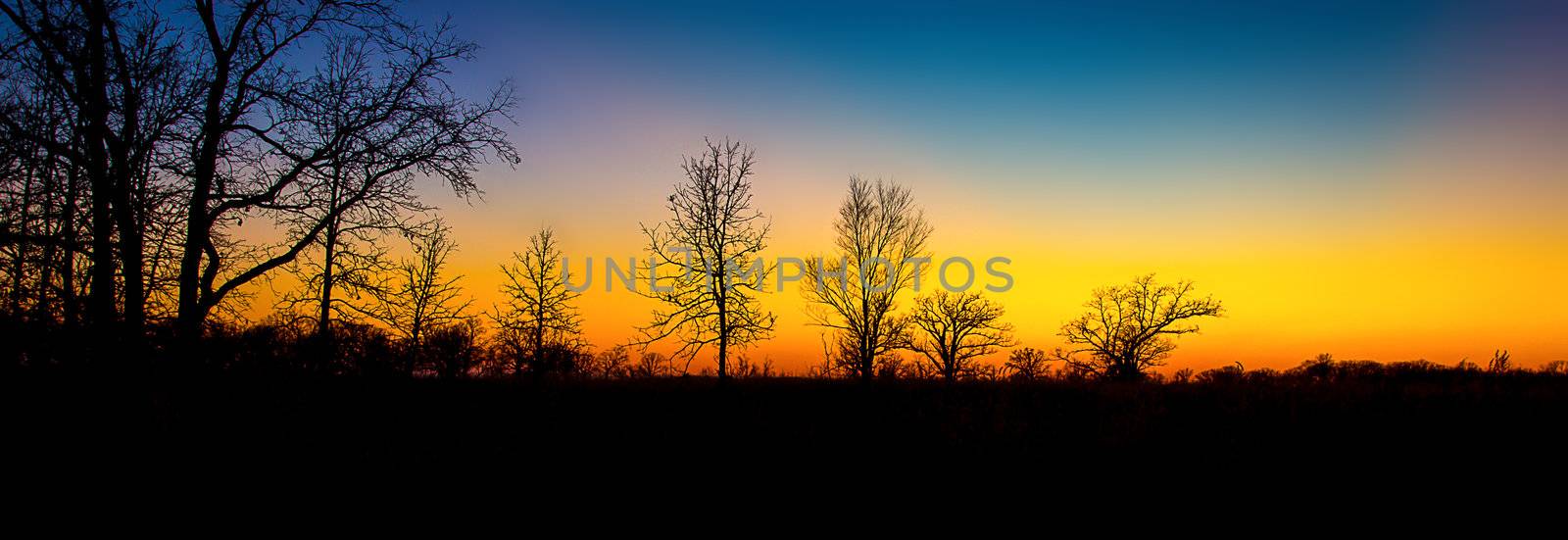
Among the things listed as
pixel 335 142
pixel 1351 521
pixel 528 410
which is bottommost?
pixel 1351 521

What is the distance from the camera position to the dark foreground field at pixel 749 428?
27.0ft

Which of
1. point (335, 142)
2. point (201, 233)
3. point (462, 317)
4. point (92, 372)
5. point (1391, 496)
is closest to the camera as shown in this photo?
point (1391, 496)

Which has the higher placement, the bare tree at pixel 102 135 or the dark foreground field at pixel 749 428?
the bare tree at pixel 102 135

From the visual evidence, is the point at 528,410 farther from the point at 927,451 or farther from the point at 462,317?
the point at 462,317

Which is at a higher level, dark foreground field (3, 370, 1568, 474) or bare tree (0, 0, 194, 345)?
bare tree (0, 0, 194, 345)

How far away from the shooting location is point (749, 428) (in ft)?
31.9

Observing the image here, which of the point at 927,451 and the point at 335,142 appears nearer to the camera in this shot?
the point at 927,451

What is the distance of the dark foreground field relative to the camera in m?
8.23

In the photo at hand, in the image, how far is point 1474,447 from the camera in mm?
8891

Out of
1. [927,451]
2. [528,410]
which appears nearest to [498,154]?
[528,410]

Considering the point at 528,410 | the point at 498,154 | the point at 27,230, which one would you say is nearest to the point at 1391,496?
the point at 528,410

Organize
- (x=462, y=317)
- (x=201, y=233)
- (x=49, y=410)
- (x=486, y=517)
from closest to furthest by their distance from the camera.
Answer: (x=486, y=517) < (x=49, y=410) < (x=201, y=233) < (x=462, y=317)

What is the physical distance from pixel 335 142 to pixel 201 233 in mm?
2646

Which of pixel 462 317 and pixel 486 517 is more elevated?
pixel 462 317
